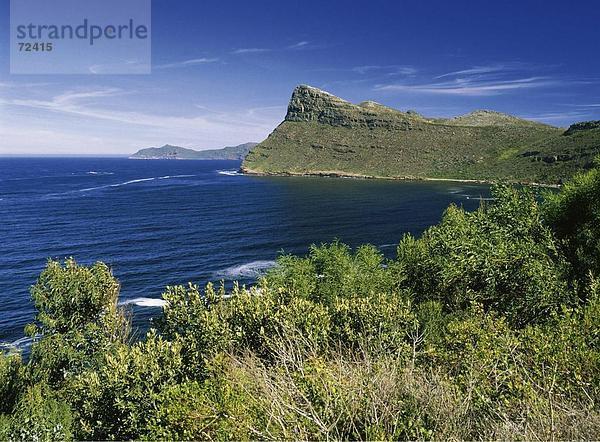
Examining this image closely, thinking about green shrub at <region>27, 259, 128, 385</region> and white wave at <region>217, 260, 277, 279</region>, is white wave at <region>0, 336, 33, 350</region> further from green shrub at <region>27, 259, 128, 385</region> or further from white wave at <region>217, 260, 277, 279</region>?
white wave at <region>217, 260, 277, 279</region>

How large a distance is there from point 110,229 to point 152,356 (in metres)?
84.8

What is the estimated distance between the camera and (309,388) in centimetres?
1600

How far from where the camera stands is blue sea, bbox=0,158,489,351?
219 feet

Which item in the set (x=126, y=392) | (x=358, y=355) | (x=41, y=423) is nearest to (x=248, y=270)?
(x=358, y=355)

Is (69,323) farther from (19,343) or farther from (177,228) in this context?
(177,228)

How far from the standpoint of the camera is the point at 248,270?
2844 inches

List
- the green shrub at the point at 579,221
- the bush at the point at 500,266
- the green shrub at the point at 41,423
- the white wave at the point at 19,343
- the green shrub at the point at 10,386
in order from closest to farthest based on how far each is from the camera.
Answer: the green shrub at the point at 41,423 → the green shrub at the point at 10,386 → the bush at the point at 500,266 → the green shrub at the point at 579,221 → the white wave at the point at 19,343

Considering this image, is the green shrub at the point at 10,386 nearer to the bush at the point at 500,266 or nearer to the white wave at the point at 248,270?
the bush at the point at 500,266

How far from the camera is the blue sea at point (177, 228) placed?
2625 inches

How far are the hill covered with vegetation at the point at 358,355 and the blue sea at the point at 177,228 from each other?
2354 centimetres

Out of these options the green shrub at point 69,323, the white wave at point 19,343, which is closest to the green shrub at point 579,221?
the green shrub at point 69,323

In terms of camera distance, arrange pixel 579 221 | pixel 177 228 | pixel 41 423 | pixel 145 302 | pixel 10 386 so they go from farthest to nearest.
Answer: pixel 177 228 < pixel 145 302 < pixel 579 221 < pixel 10 386 < pixel 41 423

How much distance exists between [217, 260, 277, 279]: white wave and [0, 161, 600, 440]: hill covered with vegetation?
31674mm

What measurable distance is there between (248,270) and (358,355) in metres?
51.7
